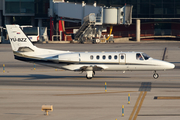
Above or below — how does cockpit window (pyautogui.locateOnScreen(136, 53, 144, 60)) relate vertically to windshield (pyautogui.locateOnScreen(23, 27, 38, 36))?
below

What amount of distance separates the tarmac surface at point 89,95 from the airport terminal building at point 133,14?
51.7 meters

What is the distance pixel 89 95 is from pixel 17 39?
11.6m

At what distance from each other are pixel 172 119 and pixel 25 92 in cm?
1328

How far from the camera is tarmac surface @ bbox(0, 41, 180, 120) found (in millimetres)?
20453

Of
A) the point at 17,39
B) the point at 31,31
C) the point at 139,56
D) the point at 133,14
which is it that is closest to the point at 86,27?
the point at 31,31

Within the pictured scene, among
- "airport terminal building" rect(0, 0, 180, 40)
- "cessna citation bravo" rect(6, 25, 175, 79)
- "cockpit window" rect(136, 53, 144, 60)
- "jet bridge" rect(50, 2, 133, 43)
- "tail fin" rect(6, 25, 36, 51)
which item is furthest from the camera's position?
"airport terminal building" rect(0, 0, 180, 40)

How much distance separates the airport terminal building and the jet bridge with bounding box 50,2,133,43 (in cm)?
674

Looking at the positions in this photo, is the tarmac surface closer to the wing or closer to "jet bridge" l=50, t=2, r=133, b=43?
the wing

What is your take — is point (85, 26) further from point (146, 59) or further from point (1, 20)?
point (146, 59)

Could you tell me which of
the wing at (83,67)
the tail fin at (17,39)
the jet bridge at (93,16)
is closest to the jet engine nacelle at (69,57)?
the wing at (83,67)

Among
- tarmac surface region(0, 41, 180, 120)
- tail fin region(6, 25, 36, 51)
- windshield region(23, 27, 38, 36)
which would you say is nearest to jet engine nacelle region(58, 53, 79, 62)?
tarmac surface region(0, 41, 180, 120)

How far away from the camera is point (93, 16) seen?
263 feet

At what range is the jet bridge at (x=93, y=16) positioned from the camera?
3187 inches

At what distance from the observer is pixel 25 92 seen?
2752 cm
